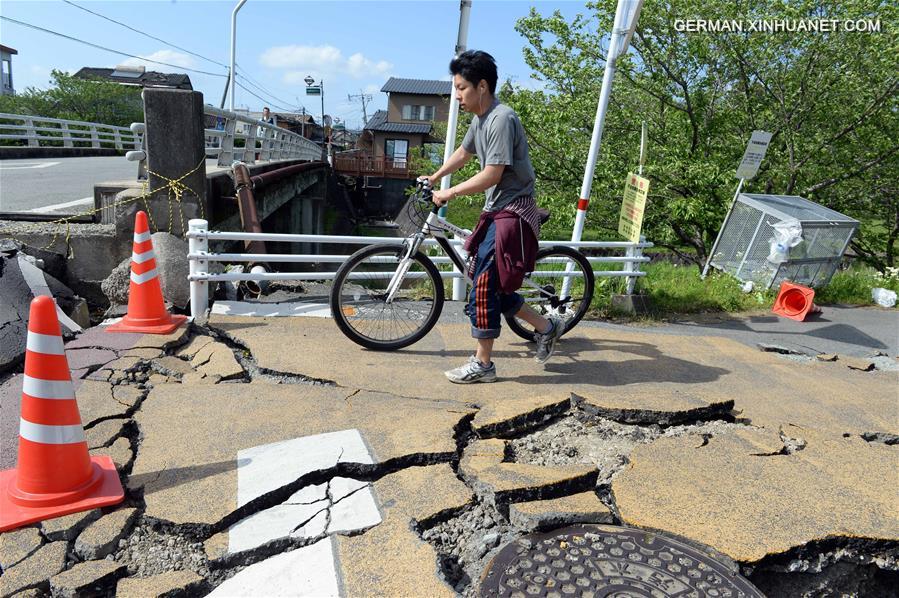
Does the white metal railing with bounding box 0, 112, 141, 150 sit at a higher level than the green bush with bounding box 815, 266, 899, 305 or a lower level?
higher

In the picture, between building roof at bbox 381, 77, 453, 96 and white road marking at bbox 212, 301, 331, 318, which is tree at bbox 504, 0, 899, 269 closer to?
white road marking at bbox 212, 301, 331, 318

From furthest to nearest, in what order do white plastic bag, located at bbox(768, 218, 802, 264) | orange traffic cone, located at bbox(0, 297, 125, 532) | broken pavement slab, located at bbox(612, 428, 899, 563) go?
white plastic bag, located at bbox(768, 218, 802, 264) → broken pavement slab, located at bbox(612, 428, 899, 563) → orange traffic cone, located at bbox(0, 297, 125, 532)

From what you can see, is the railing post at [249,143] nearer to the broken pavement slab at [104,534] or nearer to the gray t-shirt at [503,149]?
the gray t-shirt at [503,149]

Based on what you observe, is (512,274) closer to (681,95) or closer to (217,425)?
(217,425)

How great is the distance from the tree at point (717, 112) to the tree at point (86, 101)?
3712 cm

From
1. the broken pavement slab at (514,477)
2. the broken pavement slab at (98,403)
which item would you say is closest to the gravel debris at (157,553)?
the broken pavement slab at (98,403)

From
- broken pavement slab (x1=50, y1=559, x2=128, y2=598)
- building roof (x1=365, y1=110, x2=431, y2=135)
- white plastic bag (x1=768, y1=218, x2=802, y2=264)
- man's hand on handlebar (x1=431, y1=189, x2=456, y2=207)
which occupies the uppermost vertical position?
building roof (x1=365, y1=110, x2=431, y2=135)

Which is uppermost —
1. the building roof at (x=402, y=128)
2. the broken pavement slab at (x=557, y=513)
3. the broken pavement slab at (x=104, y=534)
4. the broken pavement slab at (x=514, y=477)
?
the building roof at (x=402, y=128)

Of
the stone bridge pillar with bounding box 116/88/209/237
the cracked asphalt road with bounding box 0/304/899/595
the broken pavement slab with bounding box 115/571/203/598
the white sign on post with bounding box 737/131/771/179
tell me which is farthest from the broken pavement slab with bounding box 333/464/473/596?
the white sign on post with bounding box 737/131/771/179

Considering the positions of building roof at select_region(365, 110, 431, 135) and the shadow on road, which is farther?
building roof at select_region(365, 110, 431, 135)

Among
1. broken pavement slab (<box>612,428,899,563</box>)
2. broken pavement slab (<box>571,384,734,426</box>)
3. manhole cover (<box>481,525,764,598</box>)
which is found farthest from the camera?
broken pavement slab (<box>571,384,734,426</box>)

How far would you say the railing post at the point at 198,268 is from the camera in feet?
16.2

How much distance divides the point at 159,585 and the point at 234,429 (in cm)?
106

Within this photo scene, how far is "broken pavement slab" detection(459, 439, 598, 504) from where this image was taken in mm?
2635
